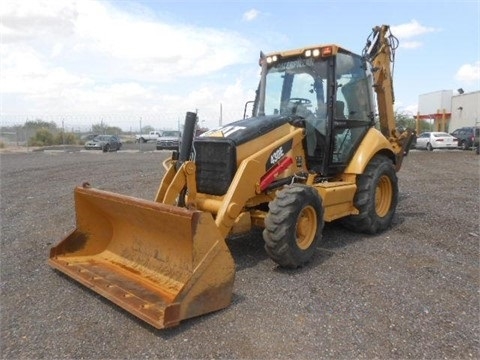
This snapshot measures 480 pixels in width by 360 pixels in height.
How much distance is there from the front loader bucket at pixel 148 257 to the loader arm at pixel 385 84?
14.5 ft

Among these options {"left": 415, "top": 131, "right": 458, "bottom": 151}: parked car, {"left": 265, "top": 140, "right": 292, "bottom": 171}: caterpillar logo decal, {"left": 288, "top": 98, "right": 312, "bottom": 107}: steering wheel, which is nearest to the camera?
{"left": 265, "top": 140, "right": 292, "bottom": 171}: caterpillar logo decal

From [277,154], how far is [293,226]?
3.43 feet

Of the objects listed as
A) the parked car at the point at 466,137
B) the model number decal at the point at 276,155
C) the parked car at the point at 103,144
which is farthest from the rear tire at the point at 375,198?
the parked car at the point at 103,144

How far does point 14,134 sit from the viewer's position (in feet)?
121

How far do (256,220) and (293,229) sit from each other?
0.55 meters

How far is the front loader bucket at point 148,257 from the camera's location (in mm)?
3920

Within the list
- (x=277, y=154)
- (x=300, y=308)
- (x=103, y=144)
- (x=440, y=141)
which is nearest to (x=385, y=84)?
(x=277, y=154)

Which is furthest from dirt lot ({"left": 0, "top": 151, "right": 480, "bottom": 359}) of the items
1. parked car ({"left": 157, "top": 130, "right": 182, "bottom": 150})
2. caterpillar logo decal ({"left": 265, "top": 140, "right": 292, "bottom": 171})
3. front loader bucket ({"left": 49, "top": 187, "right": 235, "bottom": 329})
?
parked car ({"left": 157, "top": 130, "right": 182, "bottom": 150})

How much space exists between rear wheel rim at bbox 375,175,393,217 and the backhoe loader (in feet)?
0.06

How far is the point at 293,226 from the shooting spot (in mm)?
4953

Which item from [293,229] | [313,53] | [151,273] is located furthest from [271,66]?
[151,273]

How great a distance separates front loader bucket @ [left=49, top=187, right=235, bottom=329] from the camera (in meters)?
3.92

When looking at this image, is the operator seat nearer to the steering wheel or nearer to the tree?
the steering wheel

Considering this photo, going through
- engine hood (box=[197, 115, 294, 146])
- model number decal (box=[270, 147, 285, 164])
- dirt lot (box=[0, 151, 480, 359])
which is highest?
engine hood (box=[197, 115, 294, 146])
